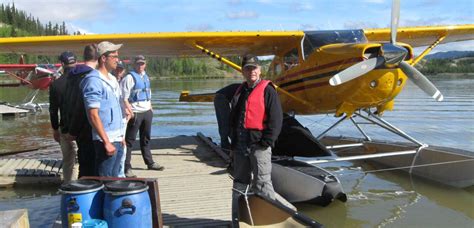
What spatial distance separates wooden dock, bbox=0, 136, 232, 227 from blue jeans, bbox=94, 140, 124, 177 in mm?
837

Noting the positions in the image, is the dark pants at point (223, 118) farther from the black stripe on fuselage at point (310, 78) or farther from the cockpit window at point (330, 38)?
the cockpit window at point (330, 38)

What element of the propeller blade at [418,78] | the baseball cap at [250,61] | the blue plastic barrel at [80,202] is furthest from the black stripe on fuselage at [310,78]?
the blue plastic barrel at [80,202]

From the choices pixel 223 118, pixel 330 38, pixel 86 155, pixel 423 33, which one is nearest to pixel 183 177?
pixel 223 118

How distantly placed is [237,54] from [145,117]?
205 inches

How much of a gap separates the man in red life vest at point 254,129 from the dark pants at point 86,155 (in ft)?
3.89

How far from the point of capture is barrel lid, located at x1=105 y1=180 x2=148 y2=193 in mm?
3051

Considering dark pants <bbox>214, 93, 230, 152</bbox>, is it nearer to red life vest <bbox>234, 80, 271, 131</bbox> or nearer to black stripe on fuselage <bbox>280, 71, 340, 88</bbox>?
red life vest <bbox>234, 80, 271, 131</bbox>

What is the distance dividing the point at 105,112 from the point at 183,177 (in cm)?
264

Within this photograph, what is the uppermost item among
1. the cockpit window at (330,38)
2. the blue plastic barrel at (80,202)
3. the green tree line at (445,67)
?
the cockpit window at (330,38)

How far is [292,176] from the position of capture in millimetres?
5941

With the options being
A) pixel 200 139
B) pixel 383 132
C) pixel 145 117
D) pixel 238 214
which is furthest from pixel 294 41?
pixel 383 132

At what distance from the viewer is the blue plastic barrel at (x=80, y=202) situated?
3070 millimetres

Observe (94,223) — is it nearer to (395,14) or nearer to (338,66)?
(338,66)

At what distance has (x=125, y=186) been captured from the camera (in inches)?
122
